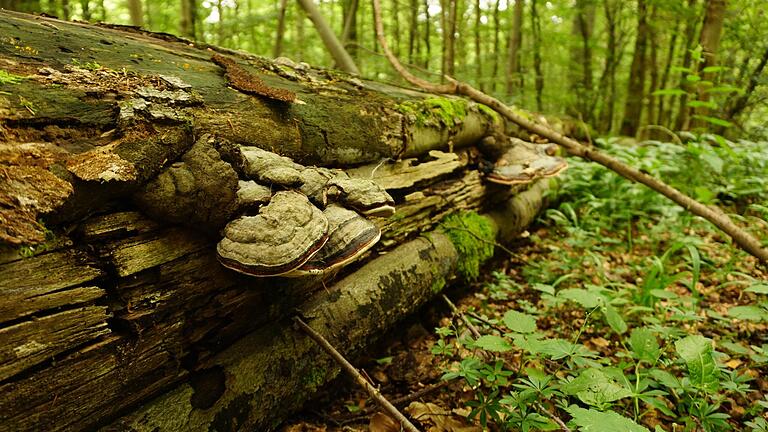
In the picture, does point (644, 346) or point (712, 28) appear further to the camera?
point (712, 28)

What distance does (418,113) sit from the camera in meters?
3.74

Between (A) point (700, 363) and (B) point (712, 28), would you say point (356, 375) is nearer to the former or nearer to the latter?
(A) point (700, 363)

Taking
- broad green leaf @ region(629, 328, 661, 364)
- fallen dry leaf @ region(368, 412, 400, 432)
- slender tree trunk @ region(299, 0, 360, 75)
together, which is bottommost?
fallen dry leaf @ region(368, 412, 400, 432)

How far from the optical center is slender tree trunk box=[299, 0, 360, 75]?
6059 mm

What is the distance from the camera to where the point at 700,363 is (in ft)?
7.09

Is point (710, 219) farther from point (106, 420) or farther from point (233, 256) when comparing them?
point (106, 420)

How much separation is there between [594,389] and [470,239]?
2183 mm

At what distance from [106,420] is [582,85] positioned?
14219 mm

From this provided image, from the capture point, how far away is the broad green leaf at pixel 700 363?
213 cm

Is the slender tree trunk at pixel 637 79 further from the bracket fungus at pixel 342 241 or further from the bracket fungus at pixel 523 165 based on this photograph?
the bracket fungus at pixel 342 241

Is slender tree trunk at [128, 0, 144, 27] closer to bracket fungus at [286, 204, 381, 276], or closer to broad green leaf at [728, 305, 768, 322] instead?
bracket fungus at [286, 204, 381, 276]

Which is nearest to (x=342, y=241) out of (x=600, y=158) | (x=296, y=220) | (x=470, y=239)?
(x=296, y=220)

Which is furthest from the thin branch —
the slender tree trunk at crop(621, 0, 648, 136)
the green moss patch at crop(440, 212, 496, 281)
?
the slender tree trunk at crop(621, 0, 648, 136)

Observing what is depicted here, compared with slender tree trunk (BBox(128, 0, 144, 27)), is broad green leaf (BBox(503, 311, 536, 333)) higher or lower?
lower
